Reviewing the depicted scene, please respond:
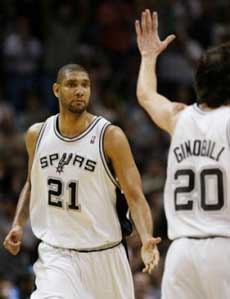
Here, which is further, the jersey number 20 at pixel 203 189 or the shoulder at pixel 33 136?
the shoulder at pixel 33 136

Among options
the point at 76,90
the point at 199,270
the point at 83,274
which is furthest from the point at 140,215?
the point at 199,270

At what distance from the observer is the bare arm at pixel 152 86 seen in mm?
7719

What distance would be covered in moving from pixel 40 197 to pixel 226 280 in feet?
7.18

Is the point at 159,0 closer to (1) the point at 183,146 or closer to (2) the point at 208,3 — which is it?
(2) the point at 208,3

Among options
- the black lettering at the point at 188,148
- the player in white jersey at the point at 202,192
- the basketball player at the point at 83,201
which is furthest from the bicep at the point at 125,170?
Result: the black lettering at the point at 188,148

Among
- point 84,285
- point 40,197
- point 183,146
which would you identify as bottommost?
point 84,285

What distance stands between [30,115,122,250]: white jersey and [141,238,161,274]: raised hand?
58 cm

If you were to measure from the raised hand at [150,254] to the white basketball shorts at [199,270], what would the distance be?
0.86 meters

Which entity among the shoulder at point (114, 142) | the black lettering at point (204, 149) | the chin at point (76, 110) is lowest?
the shoulder at point (114, 142)

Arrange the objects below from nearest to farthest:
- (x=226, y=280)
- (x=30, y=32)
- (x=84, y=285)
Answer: (x=226, y=280) < (x=84, y=285) < (x=30, y=32)

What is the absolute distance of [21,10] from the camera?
17.9 m

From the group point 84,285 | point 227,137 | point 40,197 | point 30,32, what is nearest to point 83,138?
point 40,197

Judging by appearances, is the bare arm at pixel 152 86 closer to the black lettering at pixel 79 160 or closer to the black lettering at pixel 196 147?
the black lettering at pixel 196 147

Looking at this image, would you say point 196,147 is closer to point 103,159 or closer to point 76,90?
point 103,159
